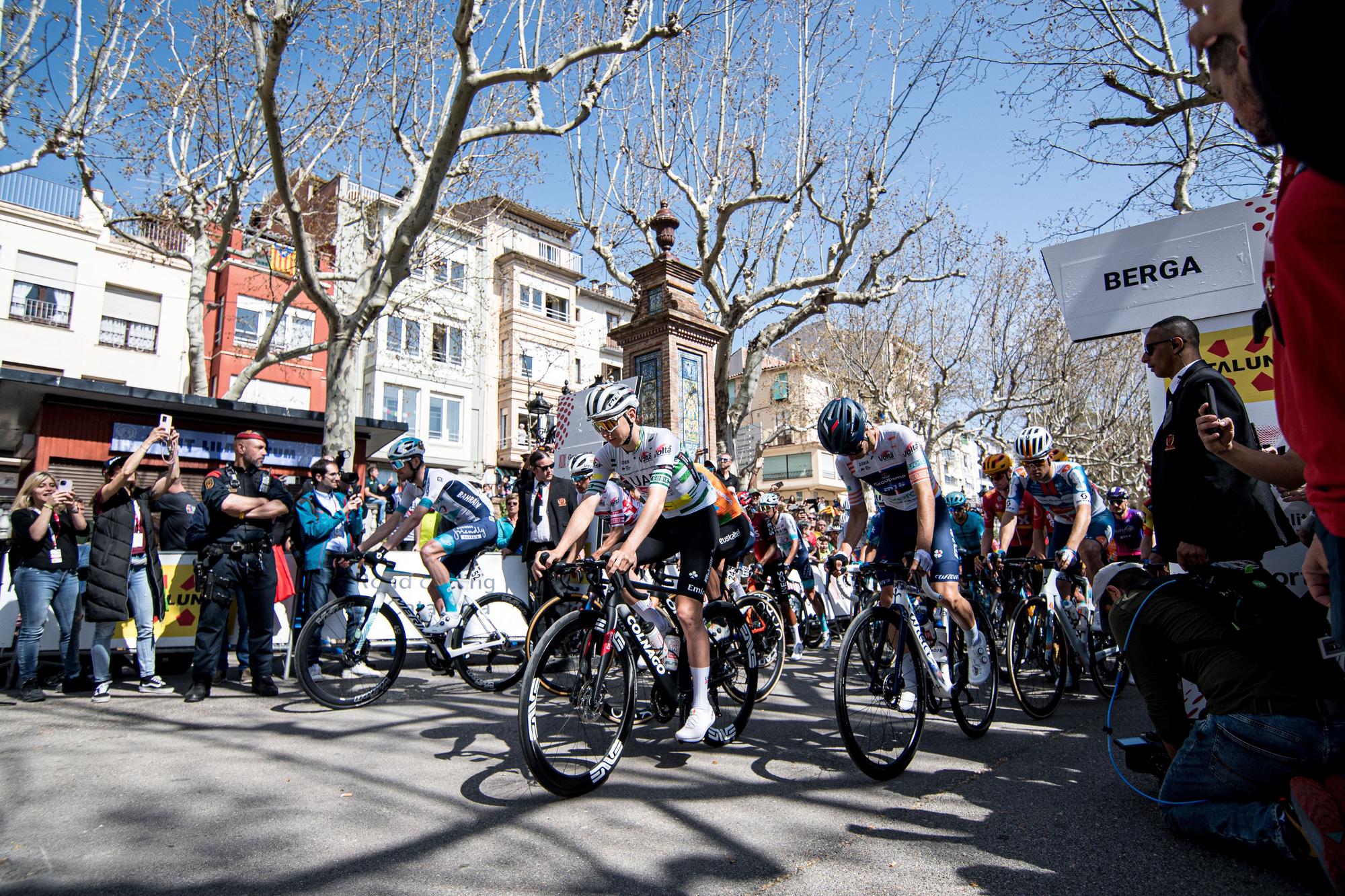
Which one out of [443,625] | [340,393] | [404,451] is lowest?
[443,625]

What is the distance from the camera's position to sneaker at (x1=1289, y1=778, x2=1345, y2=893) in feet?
7.13

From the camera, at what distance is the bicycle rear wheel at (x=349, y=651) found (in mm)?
5535

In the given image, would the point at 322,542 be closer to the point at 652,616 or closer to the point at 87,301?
the point at 652,616

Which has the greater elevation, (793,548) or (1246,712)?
(793,548)

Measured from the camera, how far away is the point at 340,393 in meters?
12.3

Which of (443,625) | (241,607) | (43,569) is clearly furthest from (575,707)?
(43,569)

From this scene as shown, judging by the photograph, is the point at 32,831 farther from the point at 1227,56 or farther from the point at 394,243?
the point at 394,243

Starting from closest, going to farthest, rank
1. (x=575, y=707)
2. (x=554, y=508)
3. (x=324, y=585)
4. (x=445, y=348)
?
1. (x=575, y=707)
2. (x=324, y=585)
3. (x=554, y=508)
4. (x=445, y=348)

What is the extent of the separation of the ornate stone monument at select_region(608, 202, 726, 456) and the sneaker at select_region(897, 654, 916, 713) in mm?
9430

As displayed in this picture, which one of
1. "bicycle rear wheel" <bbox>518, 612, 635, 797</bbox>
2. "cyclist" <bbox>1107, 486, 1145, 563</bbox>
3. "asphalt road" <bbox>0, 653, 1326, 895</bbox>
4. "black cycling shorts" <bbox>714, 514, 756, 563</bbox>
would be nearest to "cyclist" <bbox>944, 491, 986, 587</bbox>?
"cyclist" <bbox>1107, 486, 1145, 563</bbox>

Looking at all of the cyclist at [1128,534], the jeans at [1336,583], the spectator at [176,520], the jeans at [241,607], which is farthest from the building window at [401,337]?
the jeans at [1336,583]

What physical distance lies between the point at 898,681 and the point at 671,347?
1036cm

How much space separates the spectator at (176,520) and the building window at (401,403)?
27.9 m

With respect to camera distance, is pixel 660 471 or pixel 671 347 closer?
pixel 660 471
